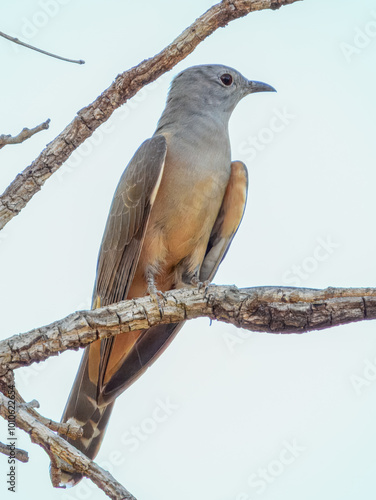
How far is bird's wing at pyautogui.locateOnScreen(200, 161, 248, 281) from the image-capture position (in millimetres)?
6034

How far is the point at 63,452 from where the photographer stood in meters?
3.21

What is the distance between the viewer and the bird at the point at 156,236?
207 inches

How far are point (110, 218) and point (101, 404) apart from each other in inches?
69.2

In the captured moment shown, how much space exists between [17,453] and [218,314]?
151 cm

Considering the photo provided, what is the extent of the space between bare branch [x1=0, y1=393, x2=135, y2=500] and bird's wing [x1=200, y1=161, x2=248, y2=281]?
9.76ft

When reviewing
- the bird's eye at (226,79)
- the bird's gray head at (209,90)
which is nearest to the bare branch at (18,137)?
the bird's gray head at (209,90)

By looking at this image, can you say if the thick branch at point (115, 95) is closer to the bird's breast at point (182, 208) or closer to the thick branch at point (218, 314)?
the thick branch at point (218, 314)

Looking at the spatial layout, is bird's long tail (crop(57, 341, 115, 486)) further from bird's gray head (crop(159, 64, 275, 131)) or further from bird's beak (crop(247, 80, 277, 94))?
bird's beak (crop(247, 80, 277, 94))

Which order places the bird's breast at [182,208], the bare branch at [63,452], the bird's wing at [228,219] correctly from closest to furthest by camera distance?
the bare branch at [63,452] < the bird's breast at [182,208] < the bird's wing at [228,219]

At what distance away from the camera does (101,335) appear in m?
3.89

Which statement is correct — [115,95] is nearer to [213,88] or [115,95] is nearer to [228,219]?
[228,219]

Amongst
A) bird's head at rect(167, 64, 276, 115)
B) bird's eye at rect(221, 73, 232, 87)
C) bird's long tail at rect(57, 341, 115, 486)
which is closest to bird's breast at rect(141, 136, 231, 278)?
bird's head at rect(167, 64, 276, 115)

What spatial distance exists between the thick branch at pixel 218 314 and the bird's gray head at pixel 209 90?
112 inches

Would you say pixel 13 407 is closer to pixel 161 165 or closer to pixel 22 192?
pixel 22 192
